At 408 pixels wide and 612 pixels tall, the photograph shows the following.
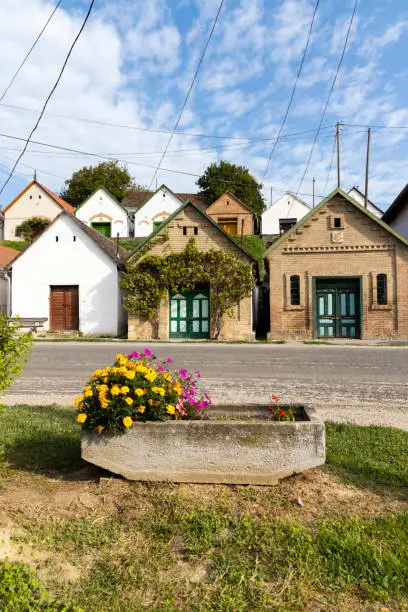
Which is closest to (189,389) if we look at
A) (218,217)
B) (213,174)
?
(218,217)

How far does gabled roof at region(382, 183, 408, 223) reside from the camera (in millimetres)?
24967

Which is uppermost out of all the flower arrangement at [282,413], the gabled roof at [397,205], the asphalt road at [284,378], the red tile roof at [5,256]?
the gabled roof at [397,205]

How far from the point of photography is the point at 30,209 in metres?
44.4

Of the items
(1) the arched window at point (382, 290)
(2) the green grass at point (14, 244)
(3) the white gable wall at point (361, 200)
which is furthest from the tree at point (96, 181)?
(1) the arched window at point (382, 290)

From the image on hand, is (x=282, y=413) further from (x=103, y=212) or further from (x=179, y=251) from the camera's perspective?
(x=103, y=212)

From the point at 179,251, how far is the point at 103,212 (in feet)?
78.8

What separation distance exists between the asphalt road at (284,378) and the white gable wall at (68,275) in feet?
25.3

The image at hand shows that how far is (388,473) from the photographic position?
3984mm

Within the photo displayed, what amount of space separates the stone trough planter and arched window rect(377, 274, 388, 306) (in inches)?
726

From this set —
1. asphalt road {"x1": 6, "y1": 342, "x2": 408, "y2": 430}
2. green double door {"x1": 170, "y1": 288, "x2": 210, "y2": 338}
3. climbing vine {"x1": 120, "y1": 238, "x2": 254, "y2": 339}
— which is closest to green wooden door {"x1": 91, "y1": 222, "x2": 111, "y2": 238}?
climbing vine {"x1": 120, "y1": 238, "x2": 254, "y2": 339}

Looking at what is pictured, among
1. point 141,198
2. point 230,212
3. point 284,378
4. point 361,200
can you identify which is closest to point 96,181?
point 141,198

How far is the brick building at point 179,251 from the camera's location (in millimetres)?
21281

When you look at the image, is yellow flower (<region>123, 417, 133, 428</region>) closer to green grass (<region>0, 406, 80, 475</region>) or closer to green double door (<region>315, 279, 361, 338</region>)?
green grass (<region>0, 406, 80, 475</region>)

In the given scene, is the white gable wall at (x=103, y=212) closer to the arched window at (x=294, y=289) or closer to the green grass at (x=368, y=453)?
the arched window at (x=294, y=289)
